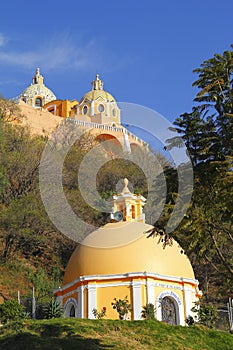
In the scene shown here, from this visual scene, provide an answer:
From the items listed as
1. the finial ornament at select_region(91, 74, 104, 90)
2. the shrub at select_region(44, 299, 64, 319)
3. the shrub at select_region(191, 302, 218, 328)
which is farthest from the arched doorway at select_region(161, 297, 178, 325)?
the finial ornament at select_region(91, 74, 104, 90)

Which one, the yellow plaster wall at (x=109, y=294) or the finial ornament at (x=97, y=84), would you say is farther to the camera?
the finial ornament at (x=97, y=84)

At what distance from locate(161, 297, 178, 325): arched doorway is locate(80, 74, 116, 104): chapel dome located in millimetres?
36680

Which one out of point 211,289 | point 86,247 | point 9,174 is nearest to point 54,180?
point 9,174

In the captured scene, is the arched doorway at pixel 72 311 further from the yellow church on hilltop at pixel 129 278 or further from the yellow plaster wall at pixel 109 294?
the yellow plaster wall at pixel 109 294

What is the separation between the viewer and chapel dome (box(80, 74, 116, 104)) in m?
54.2

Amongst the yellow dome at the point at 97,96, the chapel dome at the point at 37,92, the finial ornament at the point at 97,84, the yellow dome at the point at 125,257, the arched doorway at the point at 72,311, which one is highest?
the chapel dome at the point at 37,92

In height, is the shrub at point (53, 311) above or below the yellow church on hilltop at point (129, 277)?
below

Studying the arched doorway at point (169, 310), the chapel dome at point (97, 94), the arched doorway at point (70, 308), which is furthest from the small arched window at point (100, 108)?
the arched doorway at point (169, 310)

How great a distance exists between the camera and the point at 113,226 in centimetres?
2025

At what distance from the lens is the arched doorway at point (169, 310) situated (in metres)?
18.4

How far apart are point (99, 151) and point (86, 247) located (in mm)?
18077

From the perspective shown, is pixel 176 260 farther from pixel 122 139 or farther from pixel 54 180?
pixel 122 139

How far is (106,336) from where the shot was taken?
14672 millimetres

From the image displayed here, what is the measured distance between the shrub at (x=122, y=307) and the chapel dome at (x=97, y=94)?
3719cm
